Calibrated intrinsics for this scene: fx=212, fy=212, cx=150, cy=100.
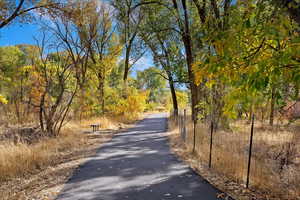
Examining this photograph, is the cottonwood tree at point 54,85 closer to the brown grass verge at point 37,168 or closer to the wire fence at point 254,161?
the brown grass verge at point 37,168

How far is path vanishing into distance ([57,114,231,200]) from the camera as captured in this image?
3.76 metres

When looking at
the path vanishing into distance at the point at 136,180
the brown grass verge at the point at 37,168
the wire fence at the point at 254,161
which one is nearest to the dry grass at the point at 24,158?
the brown grass verge at the point at 37,168

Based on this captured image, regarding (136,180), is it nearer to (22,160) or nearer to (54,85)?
(22,160)

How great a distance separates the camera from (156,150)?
7453 mm

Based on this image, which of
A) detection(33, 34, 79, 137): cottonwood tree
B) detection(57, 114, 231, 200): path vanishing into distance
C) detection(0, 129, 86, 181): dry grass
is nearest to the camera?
detection(57, 114, 231, 200): path vanishing into distance

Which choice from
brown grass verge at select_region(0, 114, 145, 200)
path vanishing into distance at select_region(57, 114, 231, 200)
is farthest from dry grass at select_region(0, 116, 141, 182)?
path vanishing into distance at select_region(57, 114, 231, 200)

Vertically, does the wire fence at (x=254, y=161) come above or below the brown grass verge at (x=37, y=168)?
above

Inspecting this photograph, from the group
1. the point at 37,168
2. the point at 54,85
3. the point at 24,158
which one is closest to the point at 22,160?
the point at 24,158

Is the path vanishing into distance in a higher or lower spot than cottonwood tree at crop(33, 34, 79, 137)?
lower

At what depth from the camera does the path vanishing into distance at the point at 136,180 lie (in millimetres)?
3758

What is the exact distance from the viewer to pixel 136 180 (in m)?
4.50

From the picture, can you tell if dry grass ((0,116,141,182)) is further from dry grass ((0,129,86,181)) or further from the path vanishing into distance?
the path vanishing into distance

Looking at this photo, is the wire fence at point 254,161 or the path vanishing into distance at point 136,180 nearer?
the path vanishing into distance at point 136,180

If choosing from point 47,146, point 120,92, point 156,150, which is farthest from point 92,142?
point 120,92
